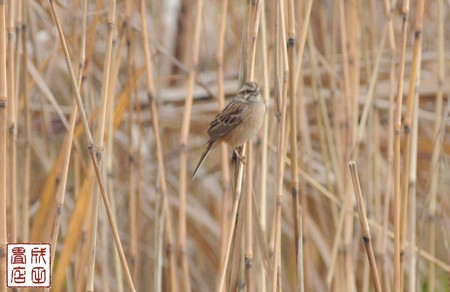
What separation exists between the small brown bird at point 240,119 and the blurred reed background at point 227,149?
66 mm

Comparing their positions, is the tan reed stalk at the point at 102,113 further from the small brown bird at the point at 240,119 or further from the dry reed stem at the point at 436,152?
the dry reed stem at the point at 436,152

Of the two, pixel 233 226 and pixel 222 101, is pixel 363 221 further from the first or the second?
pixel 222 101

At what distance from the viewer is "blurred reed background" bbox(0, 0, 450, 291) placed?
185 cm

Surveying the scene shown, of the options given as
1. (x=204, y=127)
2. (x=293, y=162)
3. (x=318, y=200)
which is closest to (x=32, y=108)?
(x=204, y=127)

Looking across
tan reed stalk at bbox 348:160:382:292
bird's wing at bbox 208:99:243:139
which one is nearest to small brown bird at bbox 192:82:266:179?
bird's wing at bbox 208:99:243:139

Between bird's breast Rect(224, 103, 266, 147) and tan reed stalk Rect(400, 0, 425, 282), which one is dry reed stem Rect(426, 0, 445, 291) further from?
bird's breast Rect(224, 103, 266, 147)

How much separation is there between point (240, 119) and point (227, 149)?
0.92 ft

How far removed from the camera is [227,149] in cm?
250

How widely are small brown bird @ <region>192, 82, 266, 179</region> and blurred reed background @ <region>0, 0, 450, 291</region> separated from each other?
2.6 inches

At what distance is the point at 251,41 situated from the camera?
190 cm

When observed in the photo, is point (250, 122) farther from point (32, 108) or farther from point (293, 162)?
point (32, 108)

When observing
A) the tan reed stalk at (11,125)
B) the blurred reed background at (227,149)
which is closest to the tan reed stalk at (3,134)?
the blurred reed background at (227,149)

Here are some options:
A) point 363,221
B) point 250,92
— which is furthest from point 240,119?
point 363,221

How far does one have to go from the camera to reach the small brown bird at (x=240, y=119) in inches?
85.0
